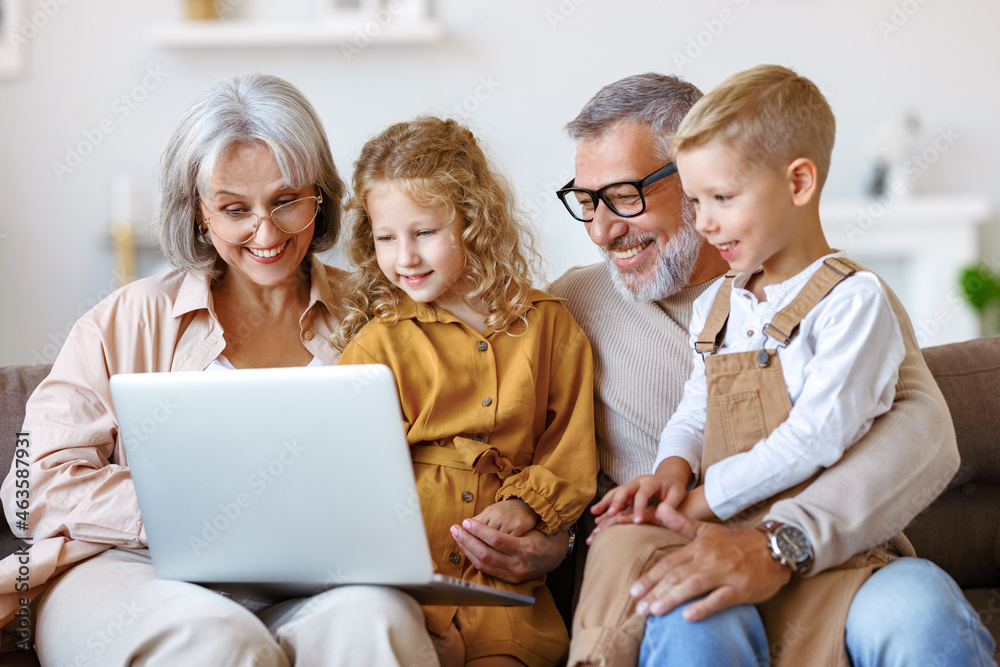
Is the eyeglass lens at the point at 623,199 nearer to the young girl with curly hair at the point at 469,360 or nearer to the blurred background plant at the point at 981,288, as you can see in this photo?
the young girl with curly hair at the point at 469,360

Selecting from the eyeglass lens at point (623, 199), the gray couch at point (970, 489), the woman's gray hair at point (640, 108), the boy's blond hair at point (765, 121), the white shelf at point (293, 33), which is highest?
the white shelf at point (293, 33)

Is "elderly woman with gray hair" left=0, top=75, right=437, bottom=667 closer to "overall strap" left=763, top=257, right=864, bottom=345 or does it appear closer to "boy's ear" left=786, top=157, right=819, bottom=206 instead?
"overall strap" left=763, top=257, right=864, bottom=345

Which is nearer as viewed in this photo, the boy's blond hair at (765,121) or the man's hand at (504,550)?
the boy's blond hair at (765,121)

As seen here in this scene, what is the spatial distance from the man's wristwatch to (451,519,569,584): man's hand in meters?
0.45

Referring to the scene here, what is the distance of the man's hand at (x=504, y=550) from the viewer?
1.47m

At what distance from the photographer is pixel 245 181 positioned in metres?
1.70

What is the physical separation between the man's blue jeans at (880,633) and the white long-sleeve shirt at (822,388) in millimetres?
174

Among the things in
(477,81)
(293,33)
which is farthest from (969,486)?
(293,33)

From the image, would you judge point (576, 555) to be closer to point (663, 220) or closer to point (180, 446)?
point (663, 220)

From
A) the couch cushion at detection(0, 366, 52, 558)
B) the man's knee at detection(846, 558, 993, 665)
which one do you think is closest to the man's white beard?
the man's knee at detection(846, 558, 993, 665)

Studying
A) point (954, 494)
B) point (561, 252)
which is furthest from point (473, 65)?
point (954, 494)

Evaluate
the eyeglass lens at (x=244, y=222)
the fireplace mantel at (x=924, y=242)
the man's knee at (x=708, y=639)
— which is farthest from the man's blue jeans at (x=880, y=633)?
the fireplace mantel at (x=924, y=242)

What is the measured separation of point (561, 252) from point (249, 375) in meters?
3.38

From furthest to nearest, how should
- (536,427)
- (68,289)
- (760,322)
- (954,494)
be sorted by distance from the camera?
(68,289)
(954,494)
(536,427)
(760,322)
